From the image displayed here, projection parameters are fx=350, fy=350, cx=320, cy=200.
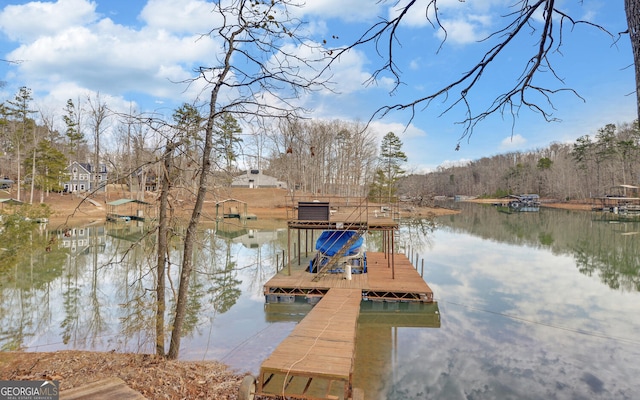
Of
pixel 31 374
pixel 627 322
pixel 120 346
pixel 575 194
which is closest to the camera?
pixel 31 374

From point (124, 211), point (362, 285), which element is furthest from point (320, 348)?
point (124, 211)

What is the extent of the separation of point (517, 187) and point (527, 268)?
316 ft

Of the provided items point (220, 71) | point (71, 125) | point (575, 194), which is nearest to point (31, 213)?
point (220, 71)

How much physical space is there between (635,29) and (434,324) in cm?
1102

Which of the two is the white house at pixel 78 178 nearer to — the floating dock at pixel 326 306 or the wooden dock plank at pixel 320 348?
the floating dock at pixel 326 306

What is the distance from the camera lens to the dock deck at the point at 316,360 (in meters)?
5.91

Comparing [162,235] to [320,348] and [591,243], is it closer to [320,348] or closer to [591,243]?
[320,348]

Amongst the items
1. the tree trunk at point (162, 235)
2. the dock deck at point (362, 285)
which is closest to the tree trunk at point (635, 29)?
the tree trunk at point (162, 235)

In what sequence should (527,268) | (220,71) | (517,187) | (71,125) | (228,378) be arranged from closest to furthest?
(220,71) → (228,378) → (527,268) → (71,125) → (517,187)

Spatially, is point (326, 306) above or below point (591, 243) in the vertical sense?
above

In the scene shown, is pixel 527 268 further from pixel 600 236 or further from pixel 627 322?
pixel 600 236

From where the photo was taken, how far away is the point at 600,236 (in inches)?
1266

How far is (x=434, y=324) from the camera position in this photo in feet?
38.5

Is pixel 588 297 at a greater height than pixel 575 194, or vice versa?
pixel 575 194
